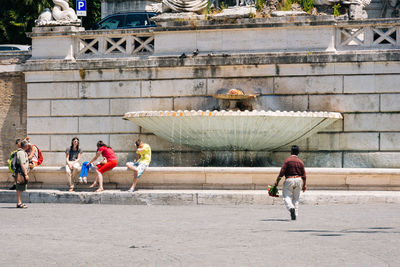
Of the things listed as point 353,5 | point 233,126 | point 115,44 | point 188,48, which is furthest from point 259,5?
point 233,126

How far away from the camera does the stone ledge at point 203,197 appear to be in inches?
656

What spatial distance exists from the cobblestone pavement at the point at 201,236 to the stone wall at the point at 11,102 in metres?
6.39

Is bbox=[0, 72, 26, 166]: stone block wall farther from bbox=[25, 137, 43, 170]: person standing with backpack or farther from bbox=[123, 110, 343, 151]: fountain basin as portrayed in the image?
bbox=[123, 110, 343, 151]: fountain basin

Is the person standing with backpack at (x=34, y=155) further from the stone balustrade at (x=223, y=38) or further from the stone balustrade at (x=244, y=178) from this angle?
the stone balustrade at (x=223, y=38)

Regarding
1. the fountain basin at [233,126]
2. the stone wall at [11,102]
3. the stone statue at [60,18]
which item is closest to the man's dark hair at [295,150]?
the fountain basin at [233,126]

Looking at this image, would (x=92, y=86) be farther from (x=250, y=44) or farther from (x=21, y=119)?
(x=250, y=44)

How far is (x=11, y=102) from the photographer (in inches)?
899

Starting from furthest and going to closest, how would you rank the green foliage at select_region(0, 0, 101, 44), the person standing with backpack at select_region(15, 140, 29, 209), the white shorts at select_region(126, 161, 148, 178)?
the green foliage at select_region(0, 0, 101, 44) < the white shorts at select_region(126, 161, 148, 178) < the person standing with backpack at select_region(15, 140, 29, 209)

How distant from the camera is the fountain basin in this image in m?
18.5

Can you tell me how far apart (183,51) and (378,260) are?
39.0ft

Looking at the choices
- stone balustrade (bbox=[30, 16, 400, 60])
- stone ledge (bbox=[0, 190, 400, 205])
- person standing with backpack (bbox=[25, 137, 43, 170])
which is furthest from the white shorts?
stone balustrade (bbox=[30, 16, 400, 60])

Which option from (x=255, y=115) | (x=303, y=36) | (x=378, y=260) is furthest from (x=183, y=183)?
(x=378, y=260)

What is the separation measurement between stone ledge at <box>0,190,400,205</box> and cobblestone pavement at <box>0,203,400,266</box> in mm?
335

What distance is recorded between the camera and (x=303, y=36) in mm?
20078
